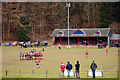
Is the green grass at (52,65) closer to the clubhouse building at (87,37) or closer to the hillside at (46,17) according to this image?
the clubhouse building at (87,37)

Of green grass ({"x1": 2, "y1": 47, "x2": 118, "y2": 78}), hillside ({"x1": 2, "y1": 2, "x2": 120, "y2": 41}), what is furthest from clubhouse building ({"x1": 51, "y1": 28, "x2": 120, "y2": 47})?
green grass ({"x1": 2, "y1": 47, "x2": 118, "y2": 78})

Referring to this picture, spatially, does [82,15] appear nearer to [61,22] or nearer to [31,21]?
[61,22]

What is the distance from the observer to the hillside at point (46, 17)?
9875cm

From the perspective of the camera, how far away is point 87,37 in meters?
78.2

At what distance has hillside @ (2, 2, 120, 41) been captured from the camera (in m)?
98.8

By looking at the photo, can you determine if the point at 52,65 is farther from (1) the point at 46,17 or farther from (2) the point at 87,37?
Answer: (1) the point at 46,17

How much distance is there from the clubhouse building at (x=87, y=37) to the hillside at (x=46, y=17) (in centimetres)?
1986

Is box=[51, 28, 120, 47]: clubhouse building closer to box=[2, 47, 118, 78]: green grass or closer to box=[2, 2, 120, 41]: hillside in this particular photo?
box=[2, 2, 120, 41]: hillside

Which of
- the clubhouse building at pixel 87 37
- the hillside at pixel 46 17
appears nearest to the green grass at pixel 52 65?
the clubhouse building at pixel 87 37

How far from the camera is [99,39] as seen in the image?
76750mm

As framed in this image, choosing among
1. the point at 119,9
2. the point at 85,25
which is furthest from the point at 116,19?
the point at 85,25

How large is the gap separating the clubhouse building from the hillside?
65.2 feet

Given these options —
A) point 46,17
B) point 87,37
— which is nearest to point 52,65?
point 87,37

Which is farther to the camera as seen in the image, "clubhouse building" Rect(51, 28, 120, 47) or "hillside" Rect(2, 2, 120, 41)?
"hillside" Rect(2, 2, 120, 41)
